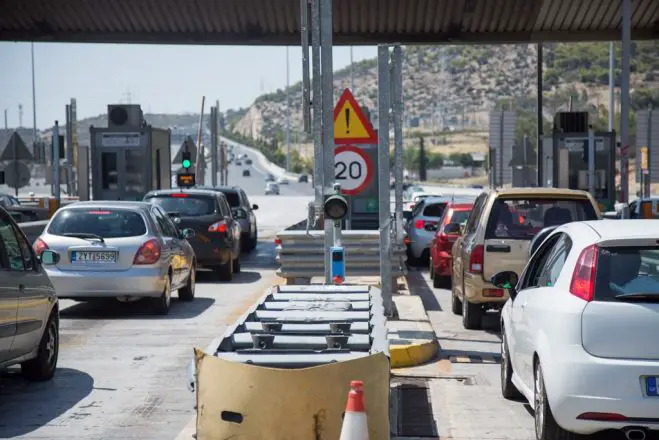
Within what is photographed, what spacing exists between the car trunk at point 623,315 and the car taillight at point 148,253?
10.1m

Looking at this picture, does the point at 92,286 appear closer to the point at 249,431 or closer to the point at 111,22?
the point at 249,431

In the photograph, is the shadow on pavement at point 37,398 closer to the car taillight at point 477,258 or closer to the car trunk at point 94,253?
the car trunk at point 94,253

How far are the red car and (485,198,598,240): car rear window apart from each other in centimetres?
517

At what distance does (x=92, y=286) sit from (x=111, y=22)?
50.0 feet

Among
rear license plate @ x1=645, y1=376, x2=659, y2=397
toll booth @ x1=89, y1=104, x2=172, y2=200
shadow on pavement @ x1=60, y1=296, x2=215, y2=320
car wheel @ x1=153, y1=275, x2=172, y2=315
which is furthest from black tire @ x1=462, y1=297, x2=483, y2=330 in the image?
toll booth @ x1=89, y1=104, x2=172, y2=200

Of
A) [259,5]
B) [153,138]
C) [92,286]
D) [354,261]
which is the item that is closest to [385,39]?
[259,5]

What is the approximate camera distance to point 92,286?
17.0 meters

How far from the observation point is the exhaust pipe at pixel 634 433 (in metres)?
7.80

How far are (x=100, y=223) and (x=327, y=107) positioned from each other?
4073mm

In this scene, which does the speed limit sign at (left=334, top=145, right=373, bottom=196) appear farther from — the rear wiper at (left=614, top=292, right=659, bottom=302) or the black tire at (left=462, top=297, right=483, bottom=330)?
the rear wiper at (left=614, top=292, right=659, bottom=302)

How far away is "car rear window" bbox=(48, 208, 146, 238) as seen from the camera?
17.5 metres

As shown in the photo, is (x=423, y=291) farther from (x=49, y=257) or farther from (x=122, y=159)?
(x=122, y=159)

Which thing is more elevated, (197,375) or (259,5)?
(259,5)

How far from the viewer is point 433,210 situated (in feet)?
89.5
